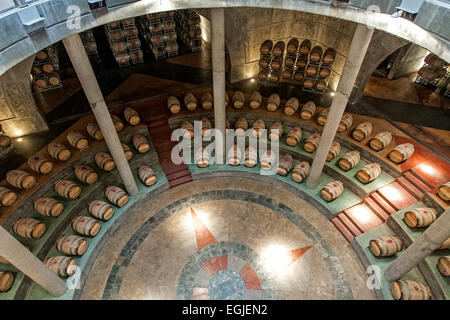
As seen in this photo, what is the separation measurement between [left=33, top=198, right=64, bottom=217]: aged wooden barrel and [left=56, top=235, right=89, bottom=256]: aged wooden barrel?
816 mm

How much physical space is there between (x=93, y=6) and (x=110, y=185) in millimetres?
5628

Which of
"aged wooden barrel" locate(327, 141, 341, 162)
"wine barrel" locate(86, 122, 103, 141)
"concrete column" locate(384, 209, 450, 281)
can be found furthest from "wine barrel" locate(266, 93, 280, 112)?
"concrete column" locate(384, 209, 450, 281)

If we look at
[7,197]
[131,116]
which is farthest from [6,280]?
[131,116]

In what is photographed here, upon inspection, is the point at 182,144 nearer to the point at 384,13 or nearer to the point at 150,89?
the point at 150,89

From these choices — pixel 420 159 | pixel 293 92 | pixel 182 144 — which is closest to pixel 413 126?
pixel 420 159

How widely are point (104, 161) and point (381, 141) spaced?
8950mm

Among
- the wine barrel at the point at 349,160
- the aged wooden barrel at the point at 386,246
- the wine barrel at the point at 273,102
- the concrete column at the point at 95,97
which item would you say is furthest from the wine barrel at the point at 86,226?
the wine barrel at the point at 349,160

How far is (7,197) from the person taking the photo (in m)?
7.73

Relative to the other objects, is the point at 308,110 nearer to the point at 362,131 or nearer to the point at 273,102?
the point at 273,102

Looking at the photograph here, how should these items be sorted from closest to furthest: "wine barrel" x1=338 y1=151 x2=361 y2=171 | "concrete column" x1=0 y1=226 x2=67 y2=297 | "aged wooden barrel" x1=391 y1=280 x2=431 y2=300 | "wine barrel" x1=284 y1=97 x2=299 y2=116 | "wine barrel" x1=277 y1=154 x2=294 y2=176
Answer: "concrete column" x1=0 y1=226 x2=67 y2=297
"aged wooden barrel" x1=391 y1=280 x2=431 y2=300
"wine barrel" x1=338 y1=151 x2=361 y2=171
"wine barrel" x1=277 y1=154 x2=294 y2=176
"wine barrel" x1=284 y1=97 x2=299 y2=116

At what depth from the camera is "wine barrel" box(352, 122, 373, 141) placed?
946cm

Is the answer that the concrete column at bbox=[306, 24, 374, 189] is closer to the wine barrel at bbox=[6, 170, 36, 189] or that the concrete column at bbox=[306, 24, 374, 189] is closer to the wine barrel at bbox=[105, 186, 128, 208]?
the wine barrel at bbox=[105, 186, 128, 208]

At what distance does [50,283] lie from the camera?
667cm

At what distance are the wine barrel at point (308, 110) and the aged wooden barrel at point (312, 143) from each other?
805mm
